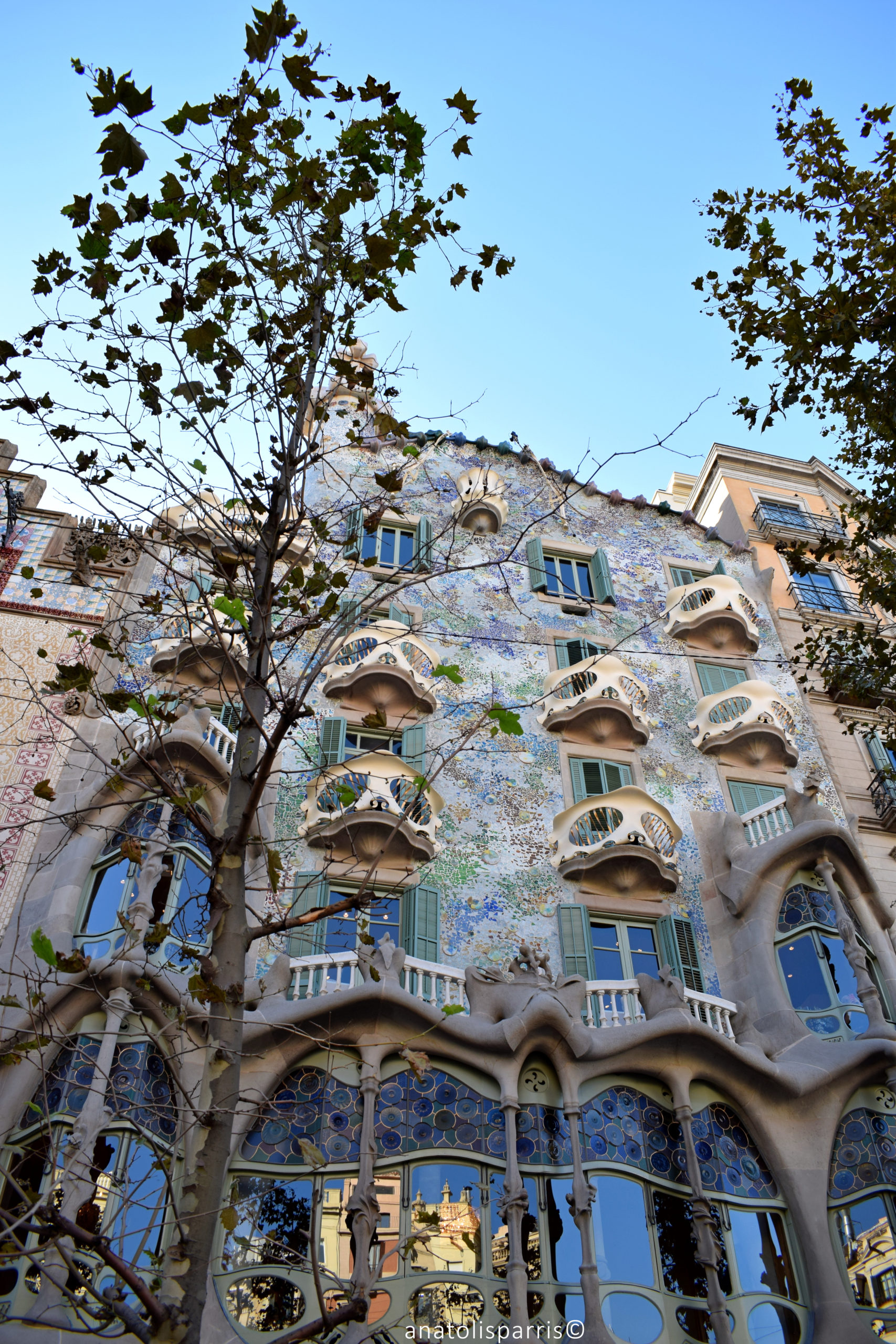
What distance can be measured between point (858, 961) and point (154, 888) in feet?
27.5

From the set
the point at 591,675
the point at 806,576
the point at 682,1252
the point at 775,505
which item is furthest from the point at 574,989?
the point at 775,505

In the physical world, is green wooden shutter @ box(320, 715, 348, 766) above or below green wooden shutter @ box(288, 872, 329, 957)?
above

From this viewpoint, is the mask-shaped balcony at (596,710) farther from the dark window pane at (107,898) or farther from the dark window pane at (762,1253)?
the dark window pane at (762,1253)

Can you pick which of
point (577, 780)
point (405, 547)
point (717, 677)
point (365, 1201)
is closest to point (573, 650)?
point (717, 677)

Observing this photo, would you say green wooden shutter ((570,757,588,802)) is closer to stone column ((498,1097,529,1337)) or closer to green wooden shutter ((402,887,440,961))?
green wooden shutter ((402,887,440,961))

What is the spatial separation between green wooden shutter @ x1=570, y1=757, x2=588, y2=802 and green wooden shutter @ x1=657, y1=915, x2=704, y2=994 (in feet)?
7.31

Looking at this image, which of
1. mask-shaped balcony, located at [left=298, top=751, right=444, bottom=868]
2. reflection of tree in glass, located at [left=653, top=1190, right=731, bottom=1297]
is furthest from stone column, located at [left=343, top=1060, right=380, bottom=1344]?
mask-shaped balcony, located at [left=298, top=751, right=444, bottom=868]

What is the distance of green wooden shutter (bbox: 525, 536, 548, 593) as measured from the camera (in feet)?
63.8

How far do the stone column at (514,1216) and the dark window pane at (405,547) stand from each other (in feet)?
34.2

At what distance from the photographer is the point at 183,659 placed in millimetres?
15398

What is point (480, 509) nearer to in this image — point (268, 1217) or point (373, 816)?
point (373, 816)

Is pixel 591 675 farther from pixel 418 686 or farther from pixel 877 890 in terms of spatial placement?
pixel 877 890

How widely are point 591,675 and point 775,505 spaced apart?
8829 mm

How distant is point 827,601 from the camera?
21312 millimetres
